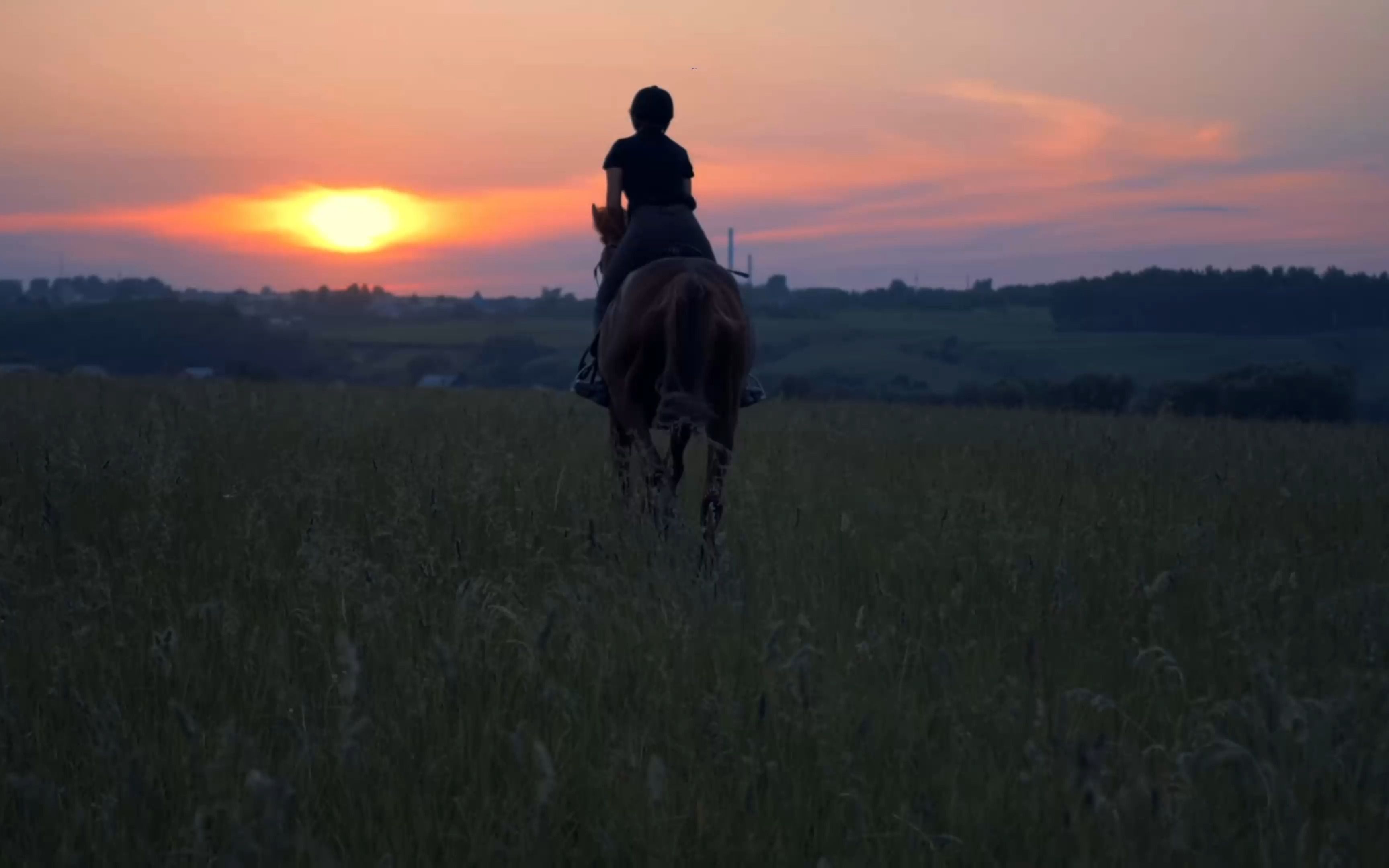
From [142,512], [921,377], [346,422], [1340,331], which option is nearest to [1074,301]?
[1340,331]

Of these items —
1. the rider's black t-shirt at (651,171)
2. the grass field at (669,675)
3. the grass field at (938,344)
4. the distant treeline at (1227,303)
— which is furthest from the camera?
the distant treeline at (1227,303)

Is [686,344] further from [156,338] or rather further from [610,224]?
[156,338]

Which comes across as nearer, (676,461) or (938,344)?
(676,461)

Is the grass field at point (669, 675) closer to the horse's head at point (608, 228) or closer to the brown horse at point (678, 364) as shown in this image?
the brown horse at point (678, 364)

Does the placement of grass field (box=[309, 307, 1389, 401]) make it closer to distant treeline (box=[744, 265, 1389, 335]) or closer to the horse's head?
distant treeline (box=[744, 265, 1389, 335])

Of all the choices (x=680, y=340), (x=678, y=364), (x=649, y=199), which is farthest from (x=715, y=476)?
(x=649, y=199)

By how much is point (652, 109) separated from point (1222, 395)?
25.4m

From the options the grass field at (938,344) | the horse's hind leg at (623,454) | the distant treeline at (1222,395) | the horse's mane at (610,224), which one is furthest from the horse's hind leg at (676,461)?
the grass field at (938,344)

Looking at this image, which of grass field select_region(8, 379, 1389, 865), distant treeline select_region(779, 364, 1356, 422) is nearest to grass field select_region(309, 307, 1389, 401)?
distant treeline select_region(779, 364, 1356, 422)

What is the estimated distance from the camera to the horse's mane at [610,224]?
26.1 feet

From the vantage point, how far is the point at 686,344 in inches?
244

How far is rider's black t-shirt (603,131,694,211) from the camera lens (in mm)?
7703

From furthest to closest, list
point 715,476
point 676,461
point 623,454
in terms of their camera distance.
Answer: point 623,454 → point 676,461 → point 715,476

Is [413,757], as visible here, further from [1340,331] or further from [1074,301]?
[1074,301]
